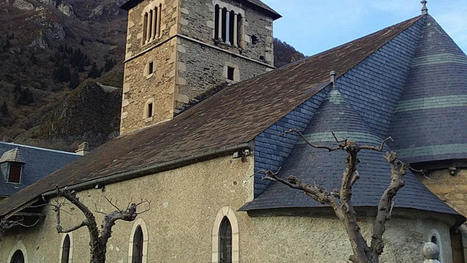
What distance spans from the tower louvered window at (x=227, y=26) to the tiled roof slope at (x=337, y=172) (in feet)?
34.4

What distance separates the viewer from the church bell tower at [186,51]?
65.6ft

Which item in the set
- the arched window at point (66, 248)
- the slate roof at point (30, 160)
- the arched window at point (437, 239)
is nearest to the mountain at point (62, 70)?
the slate roof at point (30, 160)

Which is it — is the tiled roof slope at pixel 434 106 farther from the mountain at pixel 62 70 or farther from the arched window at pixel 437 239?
the mountain at pixel 62 70

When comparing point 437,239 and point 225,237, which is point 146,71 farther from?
point 437,239

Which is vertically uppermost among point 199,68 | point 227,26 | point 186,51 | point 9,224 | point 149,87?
point 227,26

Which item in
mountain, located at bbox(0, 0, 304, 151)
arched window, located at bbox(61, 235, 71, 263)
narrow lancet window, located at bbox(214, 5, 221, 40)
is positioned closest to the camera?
arched window, located at bbox(61, 235, 71, 263)

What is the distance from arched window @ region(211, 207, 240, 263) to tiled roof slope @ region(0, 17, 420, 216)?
4.54 feet

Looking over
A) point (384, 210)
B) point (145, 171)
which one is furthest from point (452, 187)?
point (145, 171)

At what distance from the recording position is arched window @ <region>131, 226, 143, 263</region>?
13052 millimetres

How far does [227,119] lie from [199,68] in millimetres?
7028

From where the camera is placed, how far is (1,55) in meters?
76.4

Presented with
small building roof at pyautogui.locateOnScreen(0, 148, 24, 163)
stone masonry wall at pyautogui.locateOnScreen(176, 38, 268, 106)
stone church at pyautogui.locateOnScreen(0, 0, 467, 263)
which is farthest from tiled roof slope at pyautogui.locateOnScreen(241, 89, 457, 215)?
small building roof at pyautogui.locateOnScreen(0, 148, 24, 163)

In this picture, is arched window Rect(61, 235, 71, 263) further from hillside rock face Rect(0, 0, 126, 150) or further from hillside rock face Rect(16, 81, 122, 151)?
hillside rock face Rect(0, 0, 126, 150)

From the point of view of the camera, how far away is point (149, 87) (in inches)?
833
